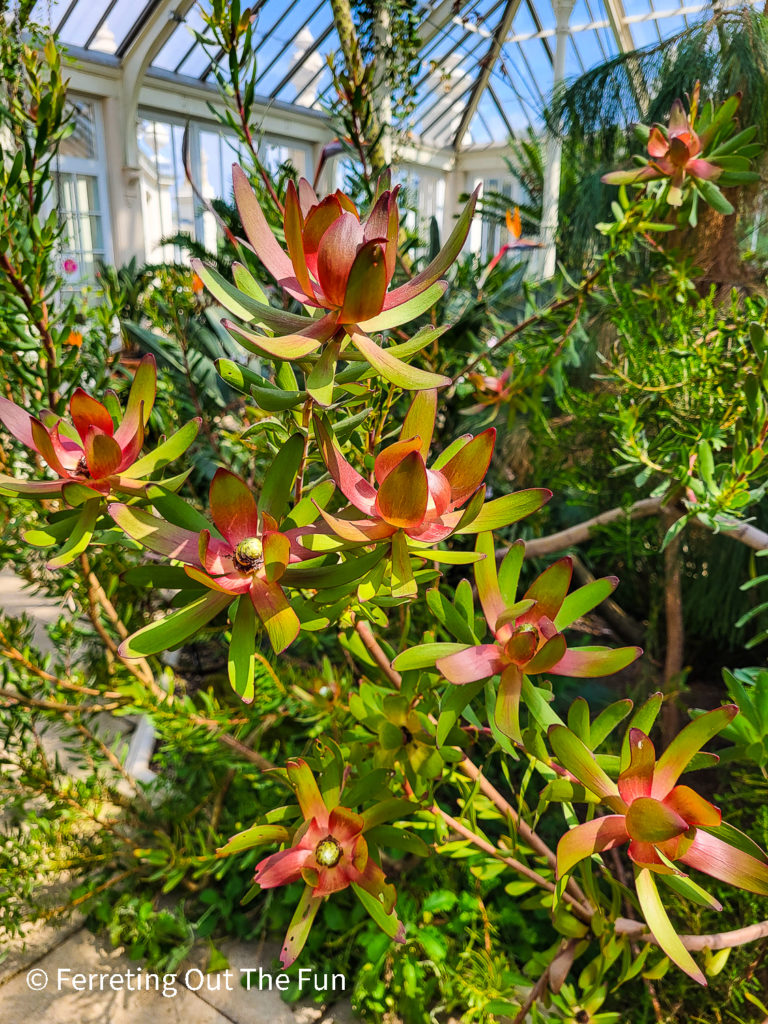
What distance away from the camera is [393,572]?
0.37 metres

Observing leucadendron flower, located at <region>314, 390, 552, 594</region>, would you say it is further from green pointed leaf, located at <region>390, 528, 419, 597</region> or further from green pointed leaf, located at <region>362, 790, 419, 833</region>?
green pointed leaf, located at <region>362, 790, 419, 833</region>

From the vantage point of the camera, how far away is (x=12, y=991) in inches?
43.3

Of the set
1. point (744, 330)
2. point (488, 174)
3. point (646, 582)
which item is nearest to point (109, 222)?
point (488, 174)

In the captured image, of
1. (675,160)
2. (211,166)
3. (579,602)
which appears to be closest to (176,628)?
(579,602)

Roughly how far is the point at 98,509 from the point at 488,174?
10.1 metres

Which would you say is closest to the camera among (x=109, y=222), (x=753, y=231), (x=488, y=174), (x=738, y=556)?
(x=753, y=231)

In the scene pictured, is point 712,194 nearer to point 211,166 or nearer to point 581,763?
point 581,763

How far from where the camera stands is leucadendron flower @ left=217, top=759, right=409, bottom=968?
51cm

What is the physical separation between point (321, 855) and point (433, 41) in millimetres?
5314

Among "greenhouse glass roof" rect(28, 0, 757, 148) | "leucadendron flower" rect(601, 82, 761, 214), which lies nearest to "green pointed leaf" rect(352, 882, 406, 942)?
"leucadendron flower" rect(601, 82, 761, 214)

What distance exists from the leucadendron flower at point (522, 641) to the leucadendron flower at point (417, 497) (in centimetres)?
5

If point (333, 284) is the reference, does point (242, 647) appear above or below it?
below

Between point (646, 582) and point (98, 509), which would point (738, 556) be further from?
point (98, 509)

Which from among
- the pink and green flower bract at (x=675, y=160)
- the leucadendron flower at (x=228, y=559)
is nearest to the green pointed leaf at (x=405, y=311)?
the leucadendron flower at (x=228, y=559)
